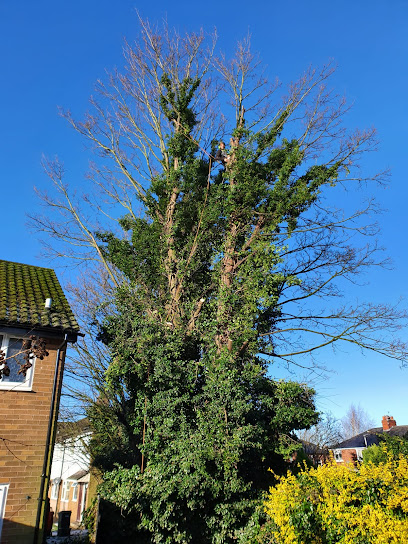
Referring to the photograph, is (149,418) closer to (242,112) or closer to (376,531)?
(376,531)

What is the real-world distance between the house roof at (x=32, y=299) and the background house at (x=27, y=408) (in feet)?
0.09

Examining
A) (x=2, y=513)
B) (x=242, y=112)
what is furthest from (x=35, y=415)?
(x=242, y=112)

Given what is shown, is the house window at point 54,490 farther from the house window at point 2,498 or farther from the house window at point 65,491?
the house window at point 2,498

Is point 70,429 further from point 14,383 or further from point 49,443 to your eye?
point 14,383

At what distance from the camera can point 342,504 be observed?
775 centimetres

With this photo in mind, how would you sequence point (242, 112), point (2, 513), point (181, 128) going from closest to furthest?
1. point (2, 513)
2. point (181, 128)
3. point (242, 112)

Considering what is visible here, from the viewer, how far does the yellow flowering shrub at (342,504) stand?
739 cm

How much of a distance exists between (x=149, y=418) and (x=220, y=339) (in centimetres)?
352

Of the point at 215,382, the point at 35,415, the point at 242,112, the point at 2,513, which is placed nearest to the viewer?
the point at 2,513

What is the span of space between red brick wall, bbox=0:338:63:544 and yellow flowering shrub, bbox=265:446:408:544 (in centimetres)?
613

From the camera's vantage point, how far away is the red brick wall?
10203 mm

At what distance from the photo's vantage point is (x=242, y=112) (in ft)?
66.5

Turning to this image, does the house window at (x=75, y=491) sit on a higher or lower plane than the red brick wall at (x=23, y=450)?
lower

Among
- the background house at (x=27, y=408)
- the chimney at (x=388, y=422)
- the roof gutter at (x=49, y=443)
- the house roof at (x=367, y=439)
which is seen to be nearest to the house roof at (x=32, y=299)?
the background house at (x=27, y=408)
